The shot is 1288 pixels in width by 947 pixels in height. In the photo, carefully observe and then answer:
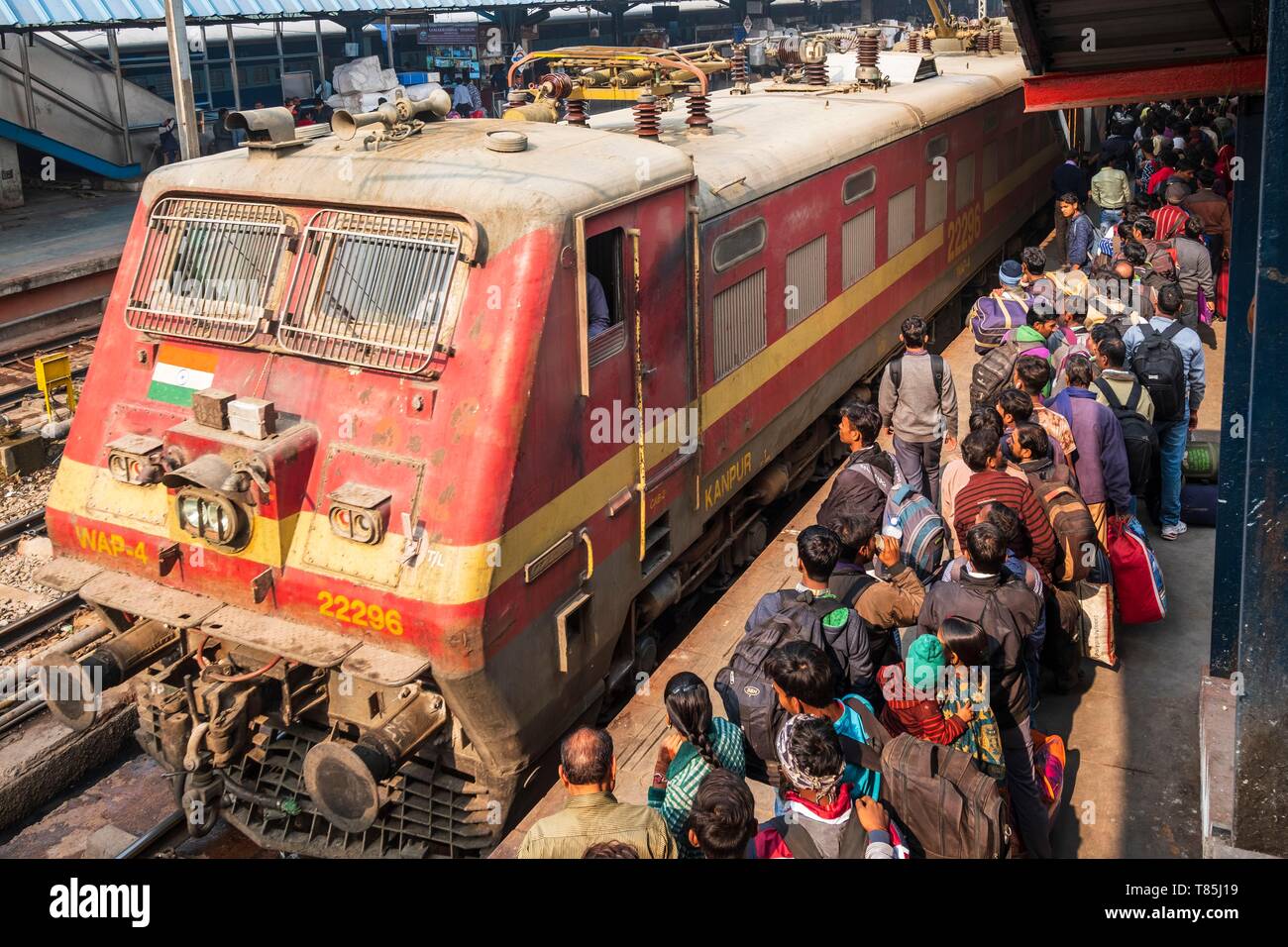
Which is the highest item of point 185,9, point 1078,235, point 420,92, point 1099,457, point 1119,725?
point 185,9

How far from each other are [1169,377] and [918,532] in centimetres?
308

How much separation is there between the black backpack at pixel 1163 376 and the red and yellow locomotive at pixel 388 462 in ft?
11.4

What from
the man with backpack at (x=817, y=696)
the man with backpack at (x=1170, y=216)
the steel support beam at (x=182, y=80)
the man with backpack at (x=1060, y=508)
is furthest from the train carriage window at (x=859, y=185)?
the steel support beam at (x=182, y=80)

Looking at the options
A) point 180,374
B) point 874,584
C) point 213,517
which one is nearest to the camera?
point 213,517

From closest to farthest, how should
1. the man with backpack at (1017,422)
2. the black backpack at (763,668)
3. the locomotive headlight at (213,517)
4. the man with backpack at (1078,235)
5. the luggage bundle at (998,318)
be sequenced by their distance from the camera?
1. the black backpack at (763,668)
2. the locomotive headlight at (213,517)
3. the man with backpack at (1017,422)
4. the luggage bundle at (998,318)
5. the man with backpack at (1078,235)

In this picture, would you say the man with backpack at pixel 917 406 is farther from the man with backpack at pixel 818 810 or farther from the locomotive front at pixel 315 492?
the man with backpack at pixel 818 810

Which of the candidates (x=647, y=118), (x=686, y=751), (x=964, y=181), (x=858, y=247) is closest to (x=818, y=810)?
(x=686, y=751)

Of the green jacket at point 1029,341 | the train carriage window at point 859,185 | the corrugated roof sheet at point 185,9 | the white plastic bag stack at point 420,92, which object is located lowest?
the green jacket at point 1029,341

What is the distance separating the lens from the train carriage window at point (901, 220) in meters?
10.8

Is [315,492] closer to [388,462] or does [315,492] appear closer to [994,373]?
[388,462]

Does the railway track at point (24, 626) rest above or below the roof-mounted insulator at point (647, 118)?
below

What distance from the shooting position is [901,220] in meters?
11.1
